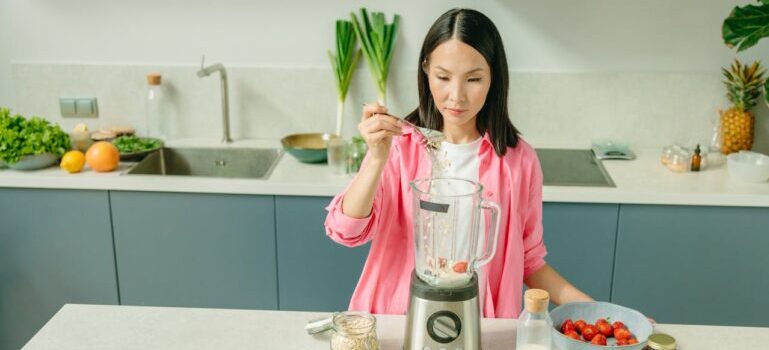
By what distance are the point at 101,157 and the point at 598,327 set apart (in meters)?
1.89

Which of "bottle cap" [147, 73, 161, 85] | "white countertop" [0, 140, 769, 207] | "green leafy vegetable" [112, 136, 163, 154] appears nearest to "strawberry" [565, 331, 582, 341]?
"white countertop" [0, 140, 769, 207]

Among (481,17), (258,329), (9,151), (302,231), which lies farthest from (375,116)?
(9,151)

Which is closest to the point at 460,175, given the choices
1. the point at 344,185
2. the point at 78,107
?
the point at 344,185

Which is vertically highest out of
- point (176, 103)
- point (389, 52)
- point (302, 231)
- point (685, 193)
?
point (389, 52)

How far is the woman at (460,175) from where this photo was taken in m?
1.50

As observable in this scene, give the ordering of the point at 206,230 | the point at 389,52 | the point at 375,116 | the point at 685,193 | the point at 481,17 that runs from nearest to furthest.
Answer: the point at 375,116 → the point at 481,17 → the point at 685,193 → the point at 206,230 → the point at 389,52

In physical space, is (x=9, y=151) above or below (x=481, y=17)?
below

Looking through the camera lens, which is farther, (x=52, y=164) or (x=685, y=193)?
(x=52, y=164)

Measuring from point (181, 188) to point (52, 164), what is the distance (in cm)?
53

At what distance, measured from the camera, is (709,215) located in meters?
2.43

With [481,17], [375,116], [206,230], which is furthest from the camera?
[206,230]

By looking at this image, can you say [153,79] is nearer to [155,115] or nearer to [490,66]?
[155,115]

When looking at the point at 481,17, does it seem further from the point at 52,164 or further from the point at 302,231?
the point at 52,164

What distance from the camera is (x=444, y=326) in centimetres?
125
